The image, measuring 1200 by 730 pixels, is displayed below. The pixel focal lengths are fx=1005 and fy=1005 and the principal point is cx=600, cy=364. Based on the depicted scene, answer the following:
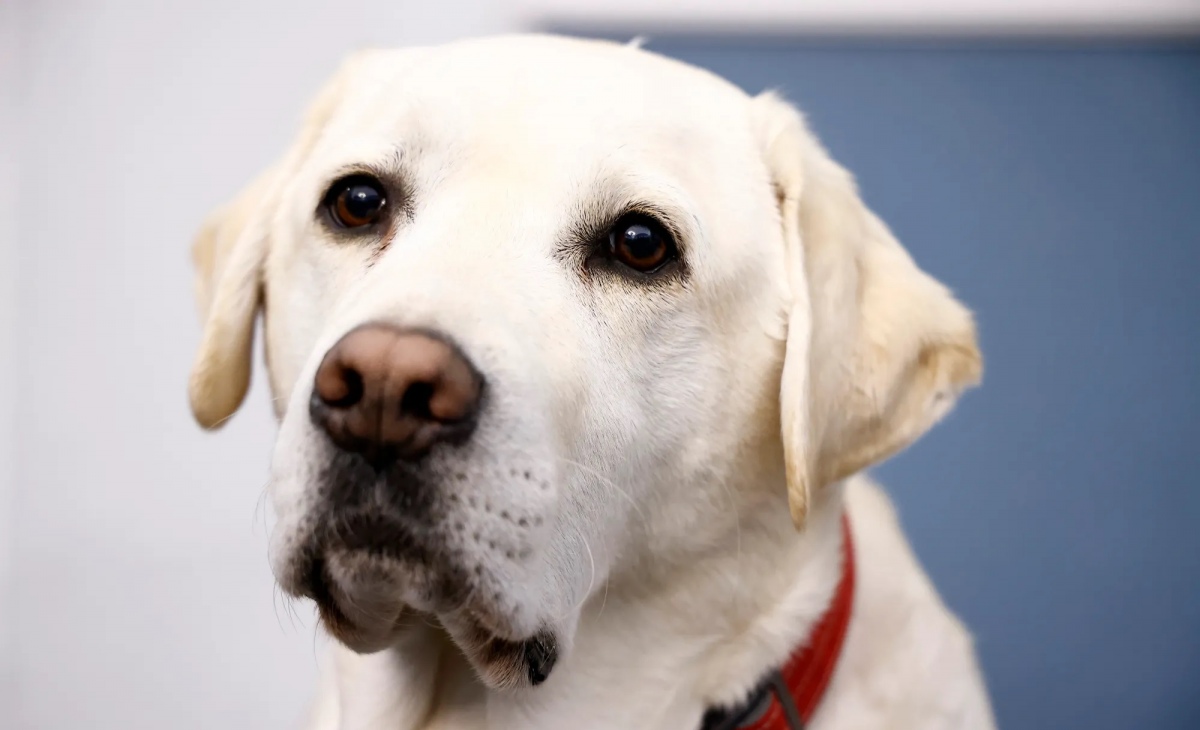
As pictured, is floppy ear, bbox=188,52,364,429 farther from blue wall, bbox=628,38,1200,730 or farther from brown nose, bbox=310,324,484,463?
blue wall, bbox=628,38,1200,730

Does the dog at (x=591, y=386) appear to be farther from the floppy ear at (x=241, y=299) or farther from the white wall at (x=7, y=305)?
the white wall at (x=7, y=305)

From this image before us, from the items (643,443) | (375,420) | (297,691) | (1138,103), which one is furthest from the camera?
(297,691)

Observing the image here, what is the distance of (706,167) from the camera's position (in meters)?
1.37

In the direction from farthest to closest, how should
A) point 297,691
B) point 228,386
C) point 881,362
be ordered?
point 297,691
point 228,386
point 881,362

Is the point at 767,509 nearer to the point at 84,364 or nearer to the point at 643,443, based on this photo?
the point at 643,443

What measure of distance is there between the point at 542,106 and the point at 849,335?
0.52 meters

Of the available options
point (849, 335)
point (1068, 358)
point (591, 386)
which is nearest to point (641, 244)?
point (591, 386)

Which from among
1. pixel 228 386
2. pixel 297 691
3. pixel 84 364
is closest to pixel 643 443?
pixel 228 386

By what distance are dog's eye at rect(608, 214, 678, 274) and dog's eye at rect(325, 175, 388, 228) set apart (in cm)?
32

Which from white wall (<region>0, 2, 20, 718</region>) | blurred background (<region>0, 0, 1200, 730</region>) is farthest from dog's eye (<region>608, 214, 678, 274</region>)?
white wall (<region>0, 2, 20, 718</region>)

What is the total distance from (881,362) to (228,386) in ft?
3.17

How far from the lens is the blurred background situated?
255cm

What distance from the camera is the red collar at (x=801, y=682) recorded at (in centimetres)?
145

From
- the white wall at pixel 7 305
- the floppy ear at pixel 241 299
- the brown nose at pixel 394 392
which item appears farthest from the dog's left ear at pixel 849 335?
the white wall at pixel 7 305
